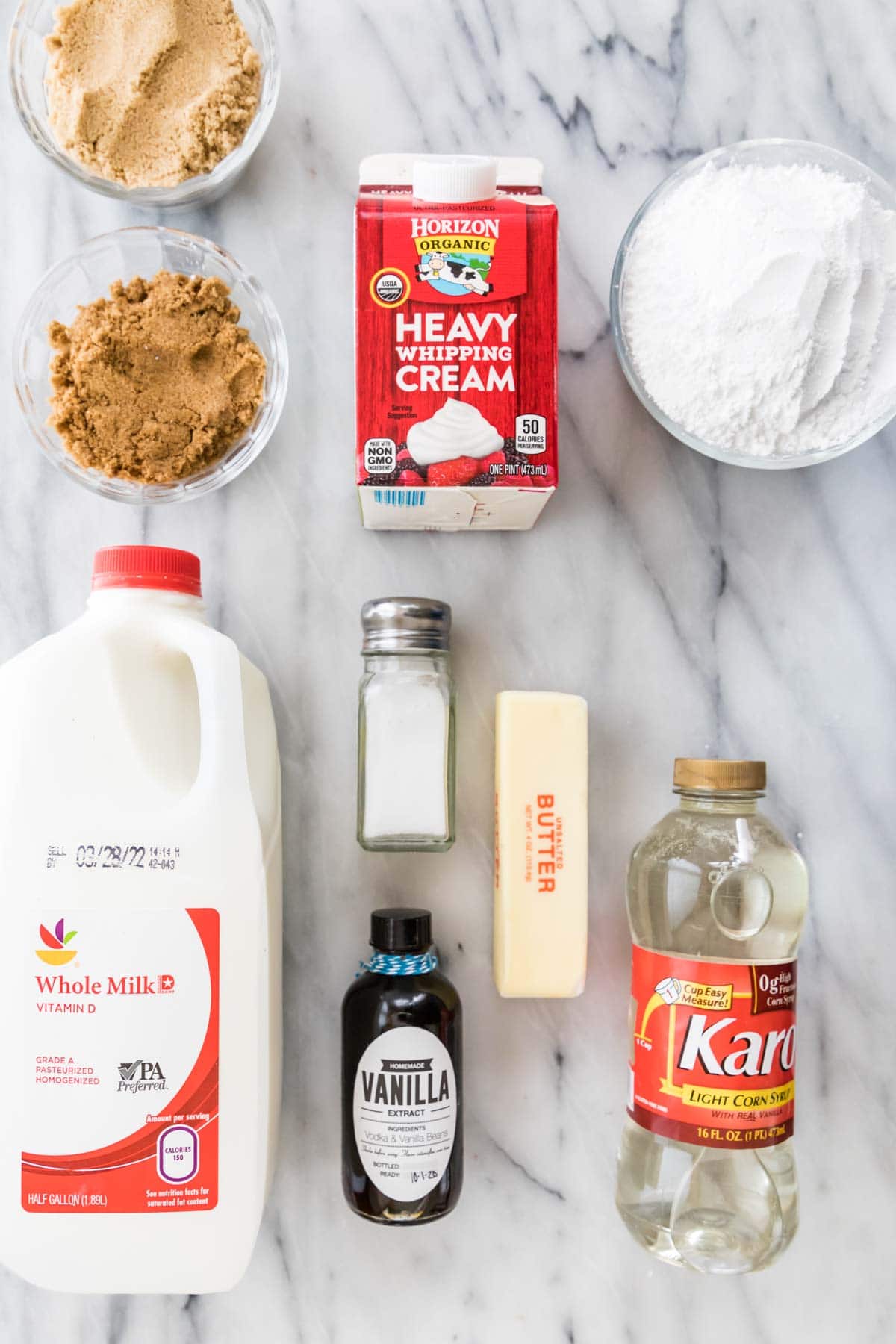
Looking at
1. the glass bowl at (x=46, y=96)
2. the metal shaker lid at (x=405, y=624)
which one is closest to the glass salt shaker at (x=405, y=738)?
the metal shaker lid at (x=405, y=624)

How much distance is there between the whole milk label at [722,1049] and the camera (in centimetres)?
68

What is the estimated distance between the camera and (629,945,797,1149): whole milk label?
26.6 inches

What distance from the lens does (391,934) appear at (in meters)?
0.69

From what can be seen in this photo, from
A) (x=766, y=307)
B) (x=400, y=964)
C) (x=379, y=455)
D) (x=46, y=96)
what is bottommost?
(x=400, y=964)

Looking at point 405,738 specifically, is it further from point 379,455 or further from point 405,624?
point 379,455

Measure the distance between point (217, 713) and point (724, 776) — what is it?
359 millimetres

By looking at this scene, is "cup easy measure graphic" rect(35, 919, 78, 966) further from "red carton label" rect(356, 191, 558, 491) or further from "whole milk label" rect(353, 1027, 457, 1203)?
"red carton label" rect(356, 191, 558, 491)

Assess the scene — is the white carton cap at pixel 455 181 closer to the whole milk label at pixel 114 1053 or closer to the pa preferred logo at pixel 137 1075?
the whole milk label at pixel 114 1053

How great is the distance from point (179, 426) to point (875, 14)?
2.27 feet

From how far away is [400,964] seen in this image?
0.69 meters

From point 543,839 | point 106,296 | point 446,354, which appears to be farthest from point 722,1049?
point 106,296

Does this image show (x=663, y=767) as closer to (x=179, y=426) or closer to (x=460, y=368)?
(x=460, y=368)

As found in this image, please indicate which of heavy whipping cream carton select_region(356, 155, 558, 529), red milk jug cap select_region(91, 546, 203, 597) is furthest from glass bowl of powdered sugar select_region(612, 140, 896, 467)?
red milk jug cap select_region(91, 546, 203, 597)

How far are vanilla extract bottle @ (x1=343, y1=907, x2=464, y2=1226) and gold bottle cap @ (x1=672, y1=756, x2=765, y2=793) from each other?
0.22 m
